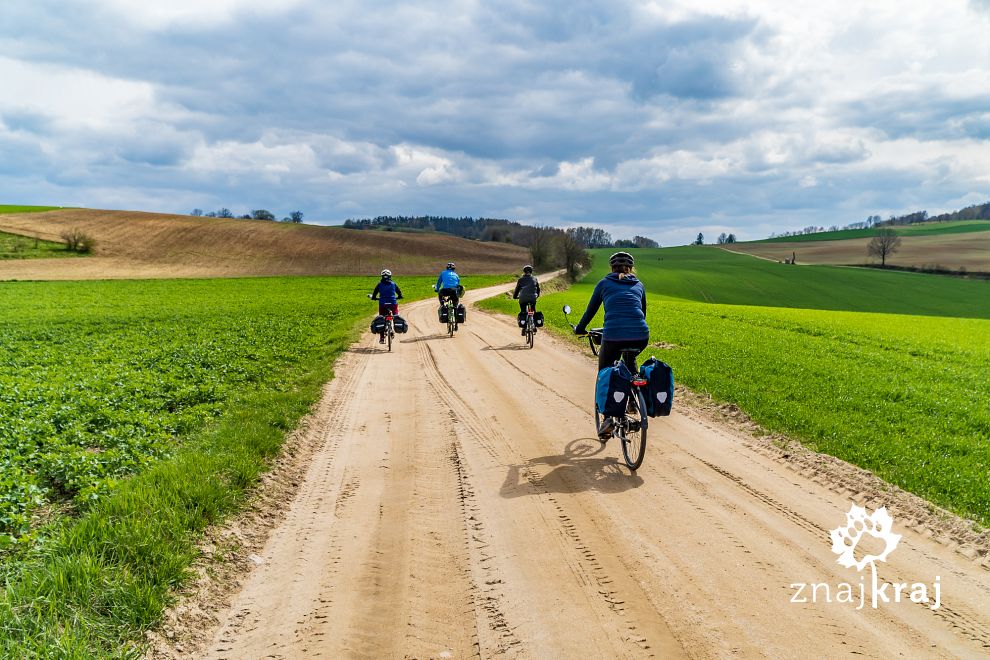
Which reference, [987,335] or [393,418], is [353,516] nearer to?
[393,418]

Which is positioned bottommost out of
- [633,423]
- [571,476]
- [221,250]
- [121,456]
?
[121,456]

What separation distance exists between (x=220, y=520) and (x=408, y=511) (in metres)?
1.90

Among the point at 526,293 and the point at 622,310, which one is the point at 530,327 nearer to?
the point at 526,293

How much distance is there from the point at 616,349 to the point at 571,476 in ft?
6.23

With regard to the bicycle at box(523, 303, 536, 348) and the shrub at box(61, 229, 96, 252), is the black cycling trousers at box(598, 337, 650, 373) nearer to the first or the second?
the bicycle at box(523, 303, 536, 348)

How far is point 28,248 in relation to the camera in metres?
69.9

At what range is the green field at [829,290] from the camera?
57.8 meters

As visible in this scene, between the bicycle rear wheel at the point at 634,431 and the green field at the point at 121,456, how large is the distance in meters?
4.75

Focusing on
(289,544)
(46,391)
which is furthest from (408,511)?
(46,391)

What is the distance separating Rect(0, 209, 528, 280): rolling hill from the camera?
67000 millimetres

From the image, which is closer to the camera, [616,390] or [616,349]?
[616,390]

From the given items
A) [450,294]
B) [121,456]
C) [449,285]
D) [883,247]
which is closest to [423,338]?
[450,294]

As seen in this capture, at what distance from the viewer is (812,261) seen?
10488 cm

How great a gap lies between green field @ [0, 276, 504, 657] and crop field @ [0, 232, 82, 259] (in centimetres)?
6364
